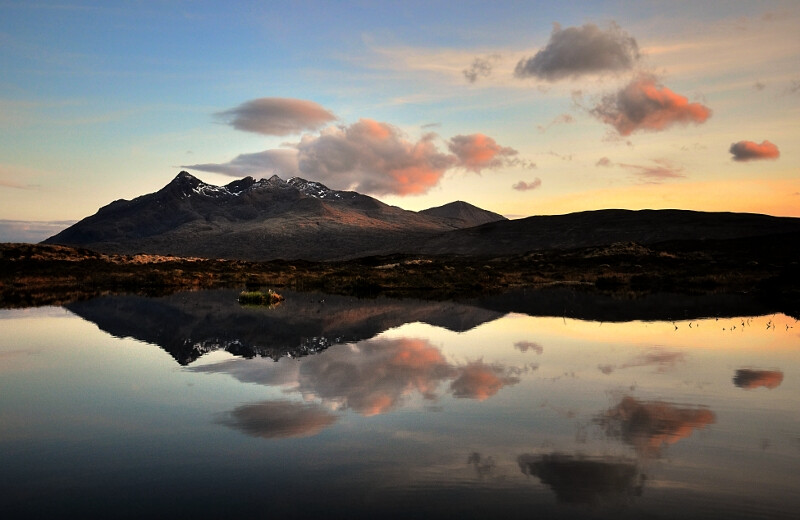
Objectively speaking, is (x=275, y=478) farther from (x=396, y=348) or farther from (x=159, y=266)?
(x=159, y=266)

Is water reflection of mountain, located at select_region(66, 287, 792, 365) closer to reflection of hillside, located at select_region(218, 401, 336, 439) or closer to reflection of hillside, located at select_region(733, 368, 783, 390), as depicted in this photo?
reflection of hillside, located at select_region(218, 401, 336, 439)

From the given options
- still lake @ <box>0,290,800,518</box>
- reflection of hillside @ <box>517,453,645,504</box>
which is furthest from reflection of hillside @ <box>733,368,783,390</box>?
reflection of hillside @ <box>517,453,645,504</box>

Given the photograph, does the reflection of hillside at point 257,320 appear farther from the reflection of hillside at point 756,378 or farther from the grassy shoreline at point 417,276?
the reflection of hillside at point 756,378

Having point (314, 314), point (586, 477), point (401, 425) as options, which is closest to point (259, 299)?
point (314, 314)

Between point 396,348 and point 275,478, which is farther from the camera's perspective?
point 396,348

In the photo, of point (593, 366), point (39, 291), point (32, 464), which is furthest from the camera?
point (39, 291)

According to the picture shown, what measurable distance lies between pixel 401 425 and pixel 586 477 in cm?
390

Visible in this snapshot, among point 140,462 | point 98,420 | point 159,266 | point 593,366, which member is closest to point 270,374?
point 98,420

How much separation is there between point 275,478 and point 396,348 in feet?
44.1

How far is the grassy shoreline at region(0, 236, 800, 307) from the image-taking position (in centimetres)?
5391

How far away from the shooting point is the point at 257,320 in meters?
31.2

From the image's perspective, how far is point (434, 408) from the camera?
41.6 ft

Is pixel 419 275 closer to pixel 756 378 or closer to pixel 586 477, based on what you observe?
pixel 756 378

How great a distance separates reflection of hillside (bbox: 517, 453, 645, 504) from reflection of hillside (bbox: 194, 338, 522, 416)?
14.0 feet
